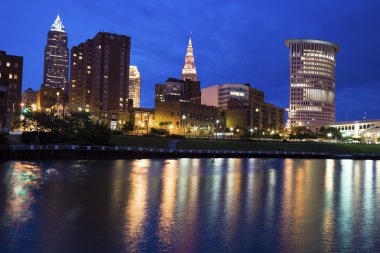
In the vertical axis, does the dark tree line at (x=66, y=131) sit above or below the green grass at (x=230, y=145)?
above

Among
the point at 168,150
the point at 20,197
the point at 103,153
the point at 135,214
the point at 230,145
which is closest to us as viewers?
the point at 135,214

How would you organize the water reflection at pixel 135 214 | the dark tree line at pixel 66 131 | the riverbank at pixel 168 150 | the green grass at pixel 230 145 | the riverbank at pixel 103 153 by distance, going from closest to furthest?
the water reflection at pixel 135 214, the riverbank at pixel 103 153, the riverbank at pixel 168 150, the dark tree line at pixel 66 131, the green grass at pixel 230 145

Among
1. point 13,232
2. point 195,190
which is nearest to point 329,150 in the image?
point 195,190

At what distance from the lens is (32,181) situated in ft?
124

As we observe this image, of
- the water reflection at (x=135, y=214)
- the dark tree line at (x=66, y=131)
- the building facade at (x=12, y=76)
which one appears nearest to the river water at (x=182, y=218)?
the water reflection at (x=135, y=214)

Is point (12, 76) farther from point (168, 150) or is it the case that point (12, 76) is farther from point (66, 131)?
point (168, 150)

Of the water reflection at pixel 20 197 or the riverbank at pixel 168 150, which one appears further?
the riverbank at pixel 168 150

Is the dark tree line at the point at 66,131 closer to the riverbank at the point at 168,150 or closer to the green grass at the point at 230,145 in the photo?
the riverbank at the point at 168,150

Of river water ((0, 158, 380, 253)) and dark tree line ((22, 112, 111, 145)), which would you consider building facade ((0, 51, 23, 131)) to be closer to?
dark tree line ((22, 112, 111, 145))

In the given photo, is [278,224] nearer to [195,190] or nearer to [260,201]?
[260,201]

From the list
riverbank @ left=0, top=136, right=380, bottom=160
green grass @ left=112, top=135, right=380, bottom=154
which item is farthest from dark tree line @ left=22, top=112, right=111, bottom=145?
green grass @ left=112, top=135, right=380, bottom=154

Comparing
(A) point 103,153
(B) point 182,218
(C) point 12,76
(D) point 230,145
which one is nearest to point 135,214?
(B) point 182,218

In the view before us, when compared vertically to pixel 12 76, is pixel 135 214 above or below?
below

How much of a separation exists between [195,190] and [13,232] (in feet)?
58.9
